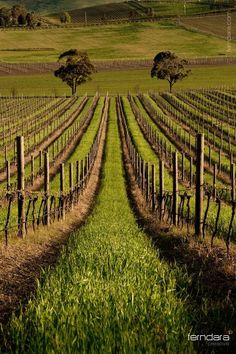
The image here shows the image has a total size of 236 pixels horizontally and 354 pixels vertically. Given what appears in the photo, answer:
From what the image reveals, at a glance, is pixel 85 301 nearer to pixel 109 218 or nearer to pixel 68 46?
pixel 109 218

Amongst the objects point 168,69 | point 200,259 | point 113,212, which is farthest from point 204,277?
point 168,69

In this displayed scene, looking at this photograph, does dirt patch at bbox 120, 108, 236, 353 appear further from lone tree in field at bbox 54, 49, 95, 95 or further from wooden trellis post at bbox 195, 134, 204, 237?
lone tree in field at bbox 54, 49, 95, 95

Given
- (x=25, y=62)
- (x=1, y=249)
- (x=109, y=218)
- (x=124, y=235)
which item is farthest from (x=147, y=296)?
(x=25, y=62)

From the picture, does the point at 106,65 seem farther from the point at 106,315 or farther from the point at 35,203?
the point at 106,315

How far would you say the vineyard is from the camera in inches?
239

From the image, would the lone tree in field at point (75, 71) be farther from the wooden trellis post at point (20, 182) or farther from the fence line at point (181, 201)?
the wooden trellis post at point (20, 182)

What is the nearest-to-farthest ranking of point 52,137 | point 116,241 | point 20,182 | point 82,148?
point 116,241, point 20,182, point 82,148, point 52,137

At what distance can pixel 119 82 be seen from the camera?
130 m

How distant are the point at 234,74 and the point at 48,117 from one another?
233ft

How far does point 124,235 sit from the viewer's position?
1527cm

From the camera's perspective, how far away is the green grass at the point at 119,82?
120375 millimetres

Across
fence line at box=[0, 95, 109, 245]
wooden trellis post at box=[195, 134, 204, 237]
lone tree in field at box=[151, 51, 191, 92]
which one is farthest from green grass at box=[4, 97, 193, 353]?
lone tree in field at box=[151, 51, 191, 92]

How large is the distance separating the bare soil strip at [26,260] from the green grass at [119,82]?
99221 millimetres

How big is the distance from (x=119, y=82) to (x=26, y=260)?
120211 mm
